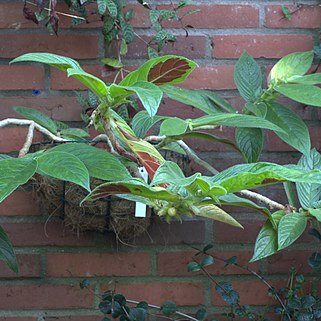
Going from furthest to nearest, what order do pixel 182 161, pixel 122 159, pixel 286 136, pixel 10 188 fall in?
pixel 182 161 < pixel 286 136 < pixel 122 159 < pixel 10 188

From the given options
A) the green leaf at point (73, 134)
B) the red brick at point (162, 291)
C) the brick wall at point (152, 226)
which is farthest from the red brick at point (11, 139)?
the red brick at point (162, 291)

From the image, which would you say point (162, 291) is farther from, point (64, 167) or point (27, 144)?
point (64, 167)

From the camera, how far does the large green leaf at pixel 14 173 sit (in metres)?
0.91

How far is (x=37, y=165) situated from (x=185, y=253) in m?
0.81

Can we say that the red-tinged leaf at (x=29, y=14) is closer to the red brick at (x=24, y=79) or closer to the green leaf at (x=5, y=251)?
the red brick at (x=24, y=79)

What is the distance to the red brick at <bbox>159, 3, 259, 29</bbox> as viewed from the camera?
67.0 inches

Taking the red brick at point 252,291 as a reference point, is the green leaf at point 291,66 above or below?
above

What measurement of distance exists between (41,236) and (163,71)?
725mm

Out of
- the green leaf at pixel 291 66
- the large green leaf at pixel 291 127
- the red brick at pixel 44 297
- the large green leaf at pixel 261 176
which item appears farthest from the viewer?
the red brick at pixel 44 297

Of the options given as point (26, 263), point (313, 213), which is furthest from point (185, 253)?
point (313, 213)

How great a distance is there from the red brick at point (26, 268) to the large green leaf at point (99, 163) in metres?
0.67

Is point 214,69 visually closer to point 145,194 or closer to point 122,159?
point 122,159

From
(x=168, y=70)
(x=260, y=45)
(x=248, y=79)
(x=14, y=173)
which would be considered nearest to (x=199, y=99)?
(x=248, y=79)

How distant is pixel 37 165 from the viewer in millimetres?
982
